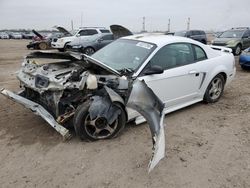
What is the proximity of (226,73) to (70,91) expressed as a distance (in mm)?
3647

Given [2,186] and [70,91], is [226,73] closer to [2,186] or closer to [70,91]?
[70,91]

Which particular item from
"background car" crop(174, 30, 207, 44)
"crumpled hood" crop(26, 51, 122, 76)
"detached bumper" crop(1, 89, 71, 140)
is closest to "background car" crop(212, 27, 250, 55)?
"background car" crop(174, 30, 207, 44)

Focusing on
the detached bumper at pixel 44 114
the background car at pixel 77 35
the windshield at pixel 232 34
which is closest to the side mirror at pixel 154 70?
the detached bumper at pixel 44 114

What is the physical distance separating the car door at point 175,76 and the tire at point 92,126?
0.82 metres

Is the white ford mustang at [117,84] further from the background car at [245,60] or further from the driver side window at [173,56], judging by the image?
the background car at [245,60]

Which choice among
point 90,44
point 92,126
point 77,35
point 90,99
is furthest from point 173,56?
point 77,35

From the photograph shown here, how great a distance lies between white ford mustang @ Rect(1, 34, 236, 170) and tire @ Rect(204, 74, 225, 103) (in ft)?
0.64

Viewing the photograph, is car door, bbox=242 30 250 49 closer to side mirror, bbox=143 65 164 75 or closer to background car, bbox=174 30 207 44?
background car, bbox=174 30 207 44

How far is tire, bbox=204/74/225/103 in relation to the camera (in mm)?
5648

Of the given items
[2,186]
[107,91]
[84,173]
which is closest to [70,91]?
[107,91]

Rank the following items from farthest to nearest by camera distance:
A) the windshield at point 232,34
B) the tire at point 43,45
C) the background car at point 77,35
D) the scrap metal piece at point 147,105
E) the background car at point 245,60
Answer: the tire at point 43,45 < the background car at point 77,35 < the windshield at point 232,34 < the background car at point 245,60 < the scrap metal piece at point 147,105

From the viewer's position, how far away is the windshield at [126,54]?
444 cm

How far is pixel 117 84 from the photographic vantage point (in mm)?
4016

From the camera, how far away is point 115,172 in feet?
10.8
